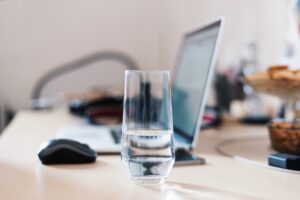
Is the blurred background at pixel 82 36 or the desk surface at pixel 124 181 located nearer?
the desk surface at pixel 124 181

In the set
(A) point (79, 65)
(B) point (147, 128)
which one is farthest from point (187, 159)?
(A) point (79, 65)

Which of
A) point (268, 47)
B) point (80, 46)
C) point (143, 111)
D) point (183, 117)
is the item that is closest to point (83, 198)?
point (143, 111)

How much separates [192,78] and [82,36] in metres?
1.48

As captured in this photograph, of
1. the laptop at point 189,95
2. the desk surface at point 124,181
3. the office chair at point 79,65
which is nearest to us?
the desk surface at point 124,181

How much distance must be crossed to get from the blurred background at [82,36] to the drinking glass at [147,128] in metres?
1.58

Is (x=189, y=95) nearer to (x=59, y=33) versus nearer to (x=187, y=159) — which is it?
(x=187, y=159)

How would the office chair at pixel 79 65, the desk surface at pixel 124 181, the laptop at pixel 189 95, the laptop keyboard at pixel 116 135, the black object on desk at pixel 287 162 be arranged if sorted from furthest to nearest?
1. the office chair at pixel 79 65
2. the laptop keyboard at pixel 116 135
3. the laptop at pixel 189 95
4. the black object on desk at pixel 287 162
5. the desk surface at pixel 124 181

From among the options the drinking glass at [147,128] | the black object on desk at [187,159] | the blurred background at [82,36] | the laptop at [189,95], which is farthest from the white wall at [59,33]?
the drinking glass at [147,128]

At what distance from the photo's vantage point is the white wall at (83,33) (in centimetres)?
249

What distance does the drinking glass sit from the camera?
2.46ft

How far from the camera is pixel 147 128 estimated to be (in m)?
0.79

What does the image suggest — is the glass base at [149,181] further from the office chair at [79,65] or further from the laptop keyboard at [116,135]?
the office chair at [79,65]

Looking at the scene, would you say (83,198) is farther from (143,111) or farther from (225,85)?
(225,85)

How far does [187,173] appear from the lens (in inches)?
32.8
